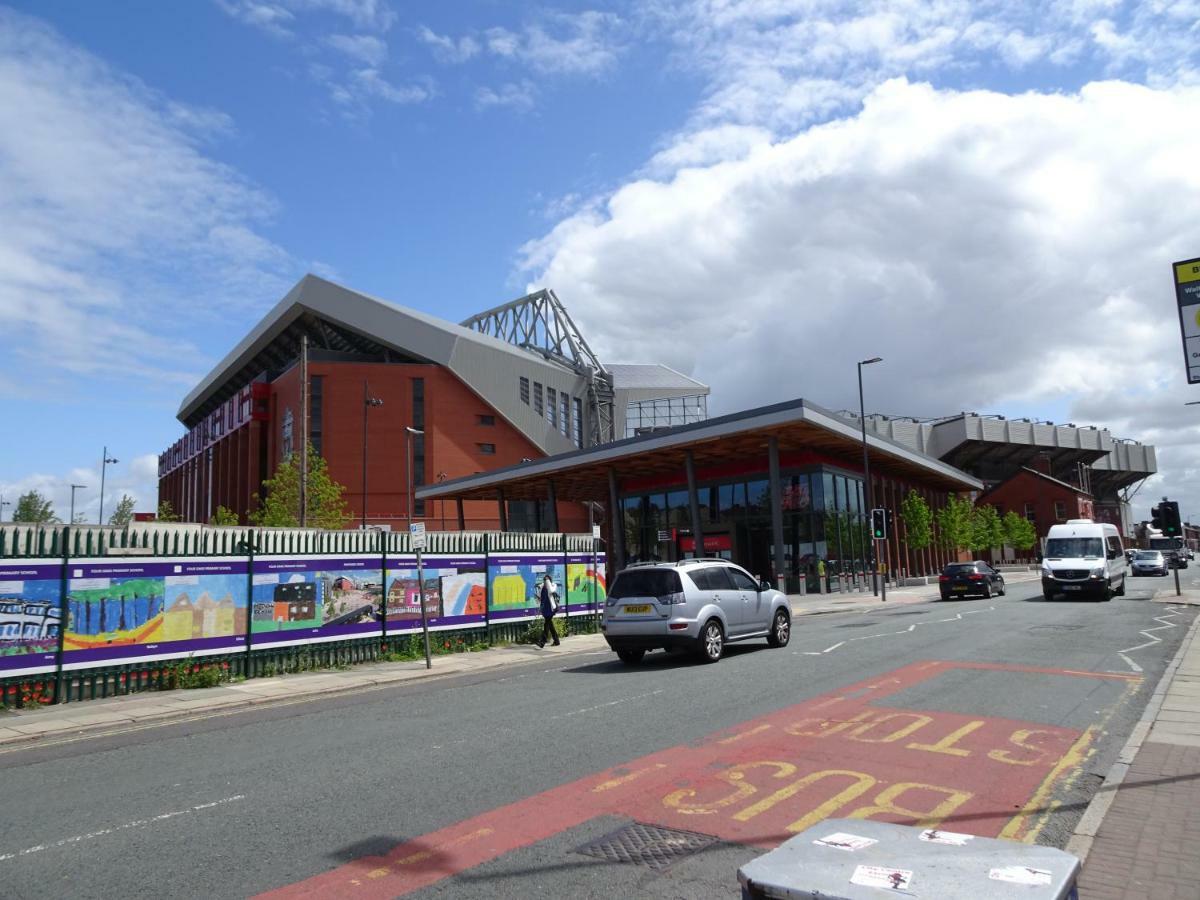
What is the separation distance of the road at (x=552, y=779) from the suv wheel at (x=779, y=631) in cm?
372

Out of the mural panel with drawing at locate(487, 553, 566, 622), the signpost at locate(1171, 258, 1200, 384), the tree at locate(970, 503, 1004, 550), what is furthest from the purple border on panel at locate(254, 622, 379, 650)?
the tree at locate(970, 503, 1004, 550)

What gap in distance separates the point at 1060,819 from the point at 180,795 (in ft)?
22.5

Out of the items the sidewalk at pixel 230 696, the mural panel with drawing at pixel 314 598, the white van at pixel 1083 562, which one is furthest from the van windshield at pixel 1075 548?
the mural panel with drawing at pixel 314 598

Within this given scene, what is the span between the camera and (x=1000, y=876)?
2432mm

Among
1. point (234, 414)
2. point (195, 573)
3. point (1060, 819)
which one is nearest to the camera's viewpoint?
point (1060, 819)

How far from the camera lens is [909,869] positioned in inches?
98.5

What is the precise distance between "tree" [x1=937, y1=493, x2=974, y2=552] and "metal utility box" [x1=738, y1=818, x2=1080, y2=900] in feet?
209

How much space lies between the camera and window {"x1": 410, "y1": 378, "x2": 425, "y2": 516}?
68250 mm

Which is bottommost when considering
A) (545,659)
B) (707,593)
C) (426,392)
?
(545,659)

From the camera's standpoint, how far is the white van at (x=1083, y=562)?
29.1m

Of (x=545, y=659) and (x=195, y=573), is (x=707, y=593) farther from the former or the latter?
(x=195, y=573)

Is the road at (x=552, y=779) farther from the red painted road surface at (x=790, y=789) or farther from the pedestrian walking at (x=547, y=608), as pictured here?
the pedestrian walking at (x=547, y=608)

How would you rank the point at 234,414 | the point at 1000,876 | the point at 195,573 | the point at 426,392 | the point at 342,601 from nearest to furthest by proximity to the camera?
the point at 1000,876 < the point at 195,573 < the point at 342,601 < the point at 426,392 < the point at 234,414

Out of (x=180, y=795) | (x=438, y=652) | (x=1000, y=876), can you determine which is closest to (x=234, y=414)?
(x=438, y=652)
